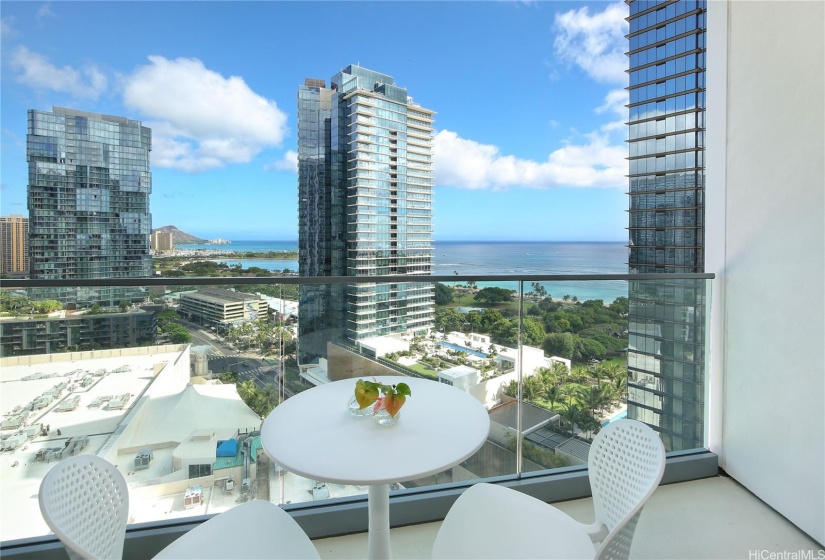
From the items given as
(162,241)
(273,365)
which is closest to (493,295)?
(273,365)

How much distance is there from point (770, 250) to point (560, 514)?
1.75 metres

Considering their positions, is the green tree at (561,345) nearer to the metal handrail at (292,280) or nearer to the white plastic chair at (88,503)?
the metal handrail at (292,280)

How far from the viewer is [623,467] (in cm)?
110

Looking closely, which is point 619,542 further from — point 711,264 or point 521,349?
point 711,264

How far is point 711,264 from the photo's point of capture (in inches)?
92.1

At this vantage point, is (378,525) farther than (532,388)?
No

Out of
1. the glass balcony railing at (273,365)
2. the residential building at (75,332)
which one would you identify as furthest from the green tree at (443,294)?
the residential building at (75,332)

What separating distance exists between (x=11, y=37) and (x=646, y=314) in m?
13.4

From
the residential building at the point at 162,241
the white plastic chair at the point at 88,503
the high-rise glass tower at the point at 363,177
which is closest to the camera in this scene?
the white plastic chair at the point at 88,503

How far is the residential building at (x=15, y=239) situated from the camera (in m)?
3.91

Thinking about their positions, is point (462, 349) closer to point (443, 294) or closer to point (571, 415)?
point (443, 294)

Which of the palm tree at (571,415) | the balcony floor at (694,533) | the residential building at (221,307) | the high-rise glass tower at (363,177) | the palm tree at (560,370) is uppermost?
the high-rise glass tower at (363,177)

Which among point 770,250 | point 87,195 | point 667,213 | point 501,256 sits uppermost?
point 87,195

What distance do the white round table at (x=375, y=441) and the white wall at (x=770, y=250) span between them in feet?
5.39
